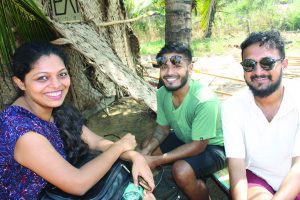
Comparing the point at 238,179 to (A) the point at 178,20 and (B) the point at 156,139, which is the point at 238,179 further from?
(A) the point at 178,20

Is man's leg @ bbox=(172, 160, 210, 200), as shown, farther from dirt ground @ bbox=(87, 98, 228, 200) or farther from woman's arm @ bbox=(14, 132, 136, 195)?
dirt ground @ bbox=(87, 98, 228, 200)

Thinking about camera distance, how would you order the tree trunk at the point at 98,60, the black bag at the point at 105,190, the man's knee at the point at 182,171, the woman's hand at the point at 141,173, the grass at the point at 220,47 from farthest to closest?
the grass at the point at 220,47 → the tree trunk at the point at 98,60 → the man's knee at the point at 182,171 → the woman's hand at the point at 141,173 → the black bag at the point at 105,190

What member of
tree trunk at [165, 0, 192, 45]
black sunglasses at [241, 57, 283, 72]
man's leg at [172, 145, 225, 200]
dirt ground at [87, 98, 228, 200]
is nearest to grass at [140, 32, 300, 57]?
dirt ground at [87, 98, 228, 200]

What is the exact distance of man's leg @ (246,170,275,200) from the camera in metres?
2.11

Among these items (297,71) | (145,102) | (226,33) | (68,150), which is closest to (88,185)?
(68,150)

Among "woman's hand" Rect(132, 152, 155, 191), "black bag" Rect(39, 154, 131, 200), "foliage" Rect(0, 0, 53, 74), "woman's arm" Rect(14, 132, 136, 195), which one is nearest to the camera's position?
"woman's arm" Rect(14, 132, 136, 195)

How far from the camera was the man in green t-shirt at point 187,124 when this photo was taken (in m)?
2.60

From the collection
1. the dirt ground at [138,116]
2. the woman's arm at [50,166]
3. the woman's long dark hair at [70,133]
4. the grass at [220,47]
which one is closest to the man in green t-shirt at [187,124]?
the dirt ground at [138,116]

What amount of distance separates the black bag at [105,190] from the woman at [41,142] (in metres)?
0.05

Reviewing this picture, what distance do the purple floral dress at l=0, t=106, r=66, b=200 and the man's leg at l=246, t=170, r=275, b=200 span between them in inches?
52.4

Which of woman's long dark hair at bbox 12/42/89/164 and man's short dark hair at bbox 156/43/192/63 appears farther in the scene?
man's short dark hair at bbox 156/43/192/63

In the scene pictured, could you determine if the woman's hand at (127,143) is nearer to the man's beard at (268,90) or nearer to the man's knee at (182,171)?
the man's knee at (182,171)

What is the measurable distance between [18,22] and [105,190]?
2124mm

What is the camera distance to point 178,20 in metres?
3.69
